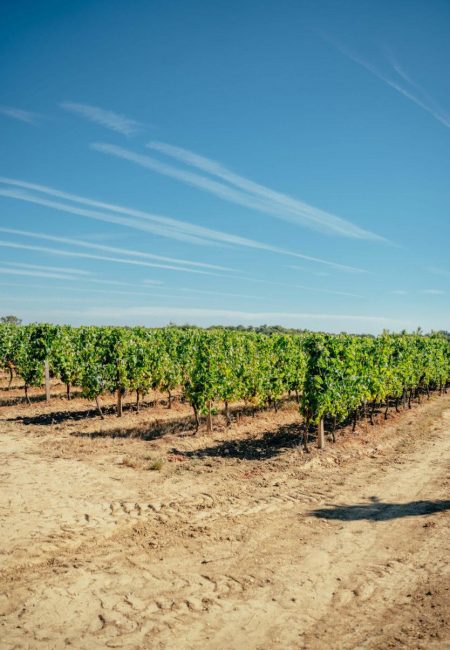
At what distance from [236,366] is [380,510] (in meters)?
10.4

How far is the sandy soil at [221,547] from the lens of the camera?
5.84 m

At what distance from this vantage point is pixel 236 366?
773 inches

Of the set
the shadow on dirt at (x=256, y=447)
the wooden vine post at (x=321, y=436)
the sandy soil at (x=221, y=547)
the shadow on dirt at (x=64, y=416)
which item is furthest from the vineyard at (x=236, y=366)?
the sandy soil at (x=221, y=547)

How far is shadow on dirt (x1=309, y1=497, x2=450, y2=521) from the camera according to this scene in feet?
31.6

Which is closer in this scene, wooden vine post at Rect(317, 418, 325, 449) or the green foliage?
wooden vine post at Rect(317, 418, 325, 449)

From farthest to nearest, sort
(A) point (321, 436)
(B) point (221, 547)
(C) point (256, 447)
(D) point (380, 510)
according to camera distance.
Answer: (C) point (256, 447) < (A) point (321, 436) < (D) point (380, 510) < (B) point (221, 547)

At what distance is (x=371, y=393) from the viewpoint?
62.5 feet

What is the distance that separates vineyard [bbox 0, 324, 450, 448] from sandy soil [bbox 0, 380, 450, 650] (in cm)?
248

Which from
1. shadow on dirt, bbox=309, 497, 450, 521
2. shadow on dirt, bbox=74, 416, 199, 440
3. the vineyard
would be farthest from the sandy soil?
the vineyard

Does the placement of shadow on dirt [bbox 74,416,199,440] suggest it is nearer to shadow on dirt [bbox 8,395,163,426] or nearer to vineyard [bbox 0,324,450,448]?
vineyard [bbox 0,324,450,448]

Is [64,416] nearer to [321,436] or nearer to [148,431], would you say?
[148,431]

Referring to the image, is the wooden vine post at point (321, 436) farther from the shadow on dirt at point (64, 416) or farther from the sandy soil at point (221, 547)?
the shadow on dirt at point (64, 416)

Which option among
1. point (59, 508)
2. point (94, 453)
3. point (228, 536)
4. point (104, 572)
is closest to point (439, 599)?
point (228, 536)

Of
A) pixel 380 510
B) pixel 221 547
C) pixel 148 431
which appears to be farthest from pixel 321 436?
pixel 221 547
